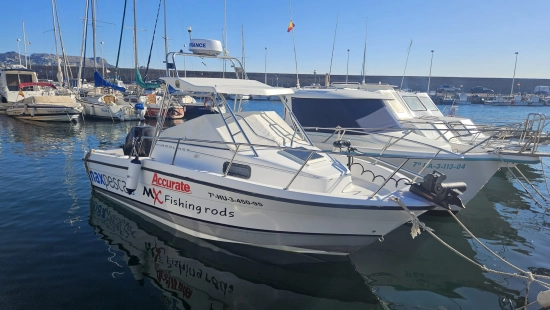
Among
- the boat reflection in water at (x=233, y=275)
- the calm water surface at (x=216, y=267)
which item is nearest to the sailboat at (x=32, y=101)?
the calm water surface at (x=216, y=267)

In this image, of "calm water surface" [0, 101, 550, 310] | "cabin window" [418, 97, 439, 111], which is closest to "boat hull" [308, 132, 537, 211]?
"calm water surface" [0, 101, 550, 310]

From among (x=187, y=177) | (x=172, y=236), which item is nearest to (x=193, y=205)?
(x=187, y=177)

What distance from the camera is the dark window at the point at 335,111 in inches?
359

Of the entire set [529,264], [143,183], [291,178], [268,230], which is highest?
[291,178]

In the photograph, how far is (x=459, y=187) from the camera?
4.63m

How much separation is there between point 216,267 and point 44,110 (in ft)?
71.5

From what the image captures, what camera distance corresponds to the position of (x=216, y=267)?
5000 mm

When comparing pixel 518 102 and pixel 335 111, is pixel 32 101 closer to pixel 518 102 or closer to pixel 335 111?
pixel 335 111

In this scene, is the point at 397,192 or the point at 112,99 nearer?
the point at 397,192

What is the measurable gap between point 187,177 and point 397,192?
122 inches

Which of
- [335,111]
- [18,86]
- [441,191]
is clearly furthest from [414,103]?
[18,86]

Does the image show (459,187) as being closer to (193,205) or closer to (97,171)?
(193,205)

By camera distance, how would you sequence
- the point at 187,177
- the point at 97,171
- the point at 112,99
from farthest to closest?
the point at 112,99 → the point at 97,171 → the point at 187,177

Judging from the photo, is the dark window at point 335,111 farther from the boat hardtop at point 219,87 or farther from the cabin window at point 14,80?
the cabin window at point 14,80
